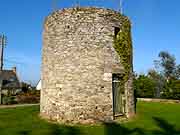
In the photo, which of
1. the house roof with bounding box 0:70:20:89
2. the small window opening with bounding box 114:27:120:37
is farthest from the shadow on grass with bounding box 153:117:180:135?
the house roof with bounding box 0:70:20:89

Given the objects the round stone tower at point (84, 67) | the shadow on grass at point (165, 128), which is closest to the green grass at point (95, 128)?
the shadow on grass at point (165, 128)

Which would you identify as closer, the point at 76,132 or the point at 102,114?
the point at 76,132

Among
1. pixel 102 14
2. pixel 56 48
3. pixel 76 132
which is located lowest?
pixel 76 132

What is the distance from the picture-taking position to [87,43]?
13.5 m

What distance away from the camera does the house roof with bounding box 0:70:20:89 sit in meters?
45.1

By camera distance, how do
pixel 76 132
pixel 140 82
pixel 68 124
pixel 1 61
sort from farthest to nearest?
pixel 140 82 → pixel 1 61 → pixel 68 124 → pixel 76 132

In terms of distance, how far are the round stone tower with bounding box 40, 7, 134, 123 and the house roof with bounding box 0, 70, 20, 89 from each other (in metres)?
32.8

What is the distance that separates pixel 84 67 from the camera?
43.9 feet

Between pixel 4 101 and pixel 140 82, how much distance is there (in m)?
16.6

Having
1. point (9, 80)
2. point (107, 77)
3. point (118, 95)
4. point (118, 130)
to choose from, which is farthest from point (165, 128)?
point (9, 80)

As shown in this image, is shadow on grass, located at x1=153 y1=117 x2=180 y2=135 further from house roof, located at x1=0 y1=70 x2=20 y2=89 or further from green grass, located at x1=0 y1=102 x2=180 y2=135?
house roof, located at x1=0 y1=70 x2=20 y2=89

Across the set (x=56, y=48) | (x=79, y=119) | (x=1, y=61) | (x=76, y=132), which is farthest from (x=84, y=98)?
(x=1, y=61)

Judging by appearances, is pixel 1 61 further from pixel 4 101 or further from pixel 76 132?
pixel 76 132

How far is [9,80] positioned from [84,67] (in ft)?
118
